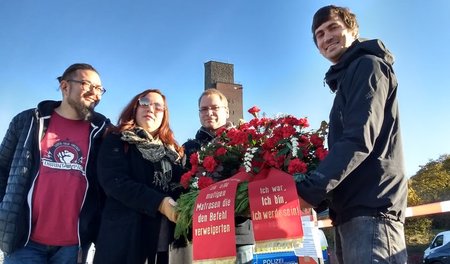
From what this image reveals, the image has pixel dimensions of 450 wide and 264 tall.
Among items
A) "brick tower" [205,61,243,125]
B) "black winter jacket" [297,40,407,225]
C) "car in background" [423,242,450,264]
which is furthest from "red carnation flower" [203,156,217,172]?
"brick tower" [205,61,243,125]

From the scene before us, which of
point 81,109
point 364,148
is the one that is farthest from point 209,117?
point 364,148

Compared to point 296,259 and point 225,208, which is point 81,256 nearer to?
point 225,208

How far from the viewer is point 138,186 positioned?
2.75m

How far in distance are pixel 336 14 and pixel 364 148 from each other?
84cm

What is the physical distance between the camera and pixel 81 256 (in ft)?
9.80

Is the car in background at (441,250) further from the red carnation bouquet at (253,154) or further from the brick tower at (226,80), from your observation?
the brick tower at (226,80)

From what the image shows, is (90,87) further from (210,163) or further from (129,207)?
(210,163)

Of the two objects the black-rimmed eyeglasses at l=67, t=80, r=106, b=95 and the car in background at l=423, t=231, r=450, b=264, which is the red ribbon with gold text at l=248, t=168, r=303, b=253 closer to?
the black-rimmed eyeglasses at l=67, t=80, r=106, b=95

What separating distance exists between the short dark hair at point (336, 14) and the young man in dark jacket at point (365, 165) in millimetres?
217

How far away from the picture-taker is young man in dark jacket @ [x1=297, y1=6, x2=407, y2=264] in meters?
1.89

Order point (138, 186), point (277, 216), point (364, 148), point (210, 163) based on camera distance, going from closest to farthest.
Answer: point (364, 148) < point (277, 216) < point (210, 163) < point (138, 186)

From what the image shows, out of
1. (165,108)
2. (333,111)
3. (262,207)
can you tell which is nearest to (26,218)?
(165,108)

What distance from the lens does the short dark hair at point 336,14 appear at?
234 cm

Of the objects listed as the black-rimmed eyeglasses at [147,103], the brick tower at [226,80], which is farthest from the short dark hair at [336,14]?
the brick tower at [226,80]
